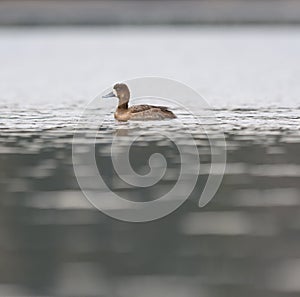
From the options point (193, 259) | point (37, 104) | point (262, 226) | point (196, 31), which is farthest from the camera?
point (196, 31)

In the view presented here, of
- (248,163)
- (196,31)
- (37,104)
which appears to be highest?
(196,31)

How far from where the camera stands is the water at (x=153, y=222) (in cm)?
779

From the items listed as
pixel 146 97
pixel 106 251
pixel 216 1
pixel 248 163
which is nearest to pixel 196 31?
pixel 216 1

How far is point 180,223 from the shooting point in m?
9.51

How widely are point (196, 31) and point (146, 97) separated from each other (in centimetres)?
3685

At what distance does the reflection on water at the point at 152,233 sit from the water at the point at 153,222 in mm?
11

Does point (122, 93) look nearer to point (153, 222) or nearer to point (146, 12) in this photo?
point (153, 222)

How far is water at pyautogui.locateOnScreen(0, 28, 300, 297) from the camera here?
25.6ft

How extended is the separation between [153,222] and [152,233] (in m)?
0.42

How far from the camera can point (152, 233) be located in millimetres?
9180

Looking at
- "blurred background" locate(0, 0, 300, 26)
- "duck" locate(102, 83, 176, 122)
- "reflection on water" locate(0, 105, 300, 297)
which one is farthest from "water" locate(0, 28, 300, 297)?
"blurred background" locate(0, 0, 300, 26)

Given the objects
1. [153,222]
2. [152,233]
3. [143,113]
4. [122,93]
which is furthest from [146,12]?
[152,233]

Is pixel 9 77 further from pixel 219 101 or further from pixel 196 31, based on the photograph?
pixel 196 31

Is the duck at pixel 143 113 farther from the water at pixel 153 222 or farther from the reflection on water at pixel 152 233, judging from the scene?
Answer: the reflection on water at pixel 152 233
